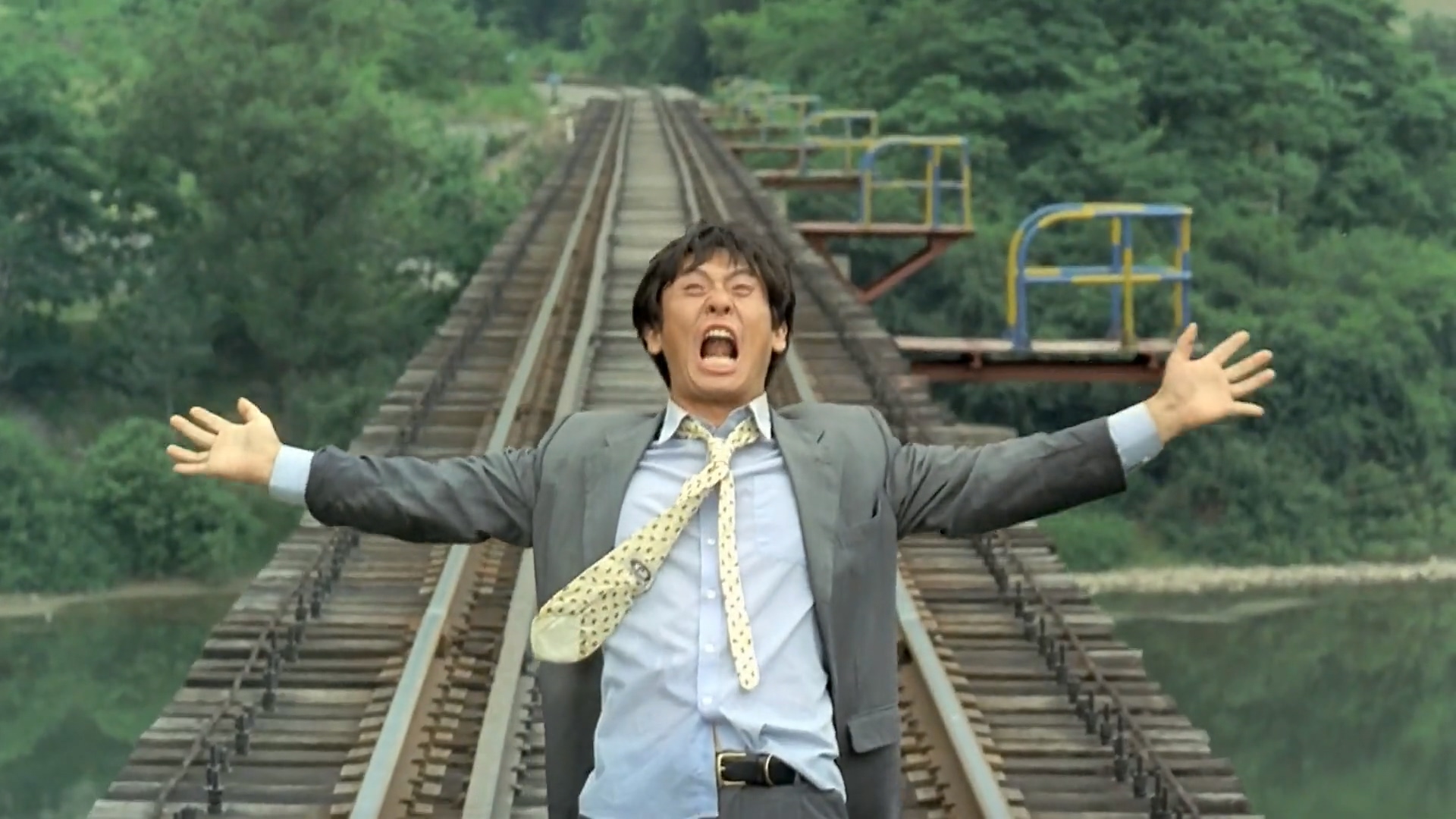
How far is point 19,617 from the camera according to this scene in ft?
90.5

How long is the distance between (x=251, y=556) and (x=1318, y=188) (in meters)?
21.5

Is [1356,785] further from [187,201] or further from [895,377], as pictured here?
[187,201]

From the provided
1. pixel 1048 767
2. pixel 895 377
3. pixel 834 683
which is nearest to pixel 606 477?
pixel 834 683

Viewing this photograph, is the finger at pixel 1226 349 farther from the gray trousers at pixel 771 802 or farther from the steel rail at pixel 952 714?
the steel rail at pixel 952 714

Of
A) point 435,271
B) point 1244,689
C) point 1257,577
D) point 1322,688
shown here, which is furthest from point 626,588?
point 435,271

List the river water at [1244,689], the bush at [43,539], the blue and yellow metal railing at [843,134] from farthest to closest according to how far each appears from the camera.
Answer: the bush at [43,539], the blue and yellow metal railing at [843,134], the river water at [1244,689]

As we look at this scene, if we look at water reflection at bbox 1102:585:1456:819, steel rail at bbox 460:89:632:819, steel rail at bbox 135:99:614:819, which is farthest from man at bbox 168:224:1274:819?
water reflection at bbox 1102:585:1456:819

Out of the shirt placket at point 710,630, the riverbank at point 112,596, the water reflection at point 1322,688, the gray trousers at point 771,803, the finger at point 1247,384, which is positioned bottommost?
the water reflection at point 1322,688

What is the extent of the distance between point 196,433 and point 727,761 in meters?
0.73

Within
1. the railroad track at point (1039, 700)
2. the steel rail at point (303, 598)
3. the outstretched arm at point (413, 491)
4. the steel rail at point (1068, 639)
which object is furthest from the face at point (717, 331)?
the steel rail at point (303, 598)

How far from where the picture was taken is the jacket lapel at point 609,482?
255cm

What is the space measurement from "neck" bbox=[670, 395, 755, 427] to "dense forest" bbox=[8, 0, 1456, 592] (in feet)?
87.6

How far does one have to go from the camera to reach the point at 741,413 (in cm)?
260

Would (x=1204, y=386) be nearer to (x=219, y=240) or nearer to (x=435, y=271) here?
(x=435, y=271)
